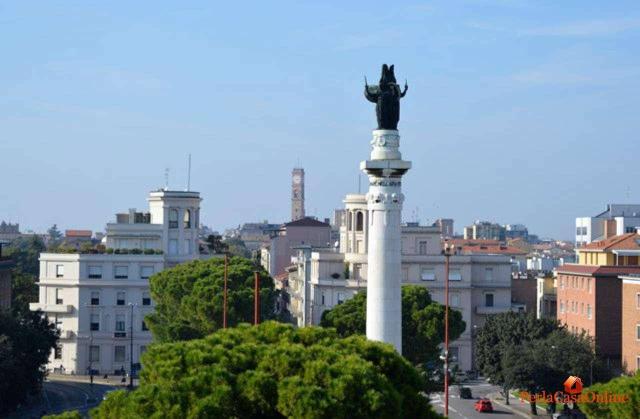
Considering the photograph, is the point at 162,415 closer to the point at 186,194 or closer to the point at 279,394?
the point at 279,394

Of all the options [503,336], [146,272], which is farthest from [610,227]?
[146,272]

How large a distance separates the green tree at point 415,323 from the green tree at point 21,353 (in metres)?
17.5

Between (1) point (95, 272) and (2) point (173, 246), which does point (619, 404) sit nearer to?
(1) point (95, 272)

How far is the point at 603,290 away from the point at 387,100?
4061 centimetres

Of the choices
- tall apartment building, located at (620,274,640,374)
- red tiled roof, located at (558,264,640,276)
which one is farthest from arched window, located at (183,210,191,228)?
tall apartment building, located at (620,274,640,374)

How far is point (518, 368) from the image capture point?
3597 inches

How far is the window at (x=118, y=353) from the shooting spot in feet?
390

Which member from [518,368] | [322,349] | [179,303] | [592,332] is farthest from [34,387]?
[322,349]

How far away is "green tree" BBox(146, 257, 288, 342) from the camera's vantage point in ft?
324

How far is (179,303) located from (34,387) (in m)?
16.8

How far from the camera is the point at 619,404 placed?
190 feet

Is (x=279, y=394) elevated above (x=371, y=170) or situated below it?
below

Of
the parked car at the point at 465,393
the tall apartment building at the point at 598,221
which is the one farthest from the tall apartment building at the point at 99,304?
the tall apartment building at the point at 598,221

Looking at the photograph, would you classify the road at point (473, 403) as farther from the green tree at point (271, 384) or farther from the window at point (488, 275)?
the green tree at point (271, 384)
